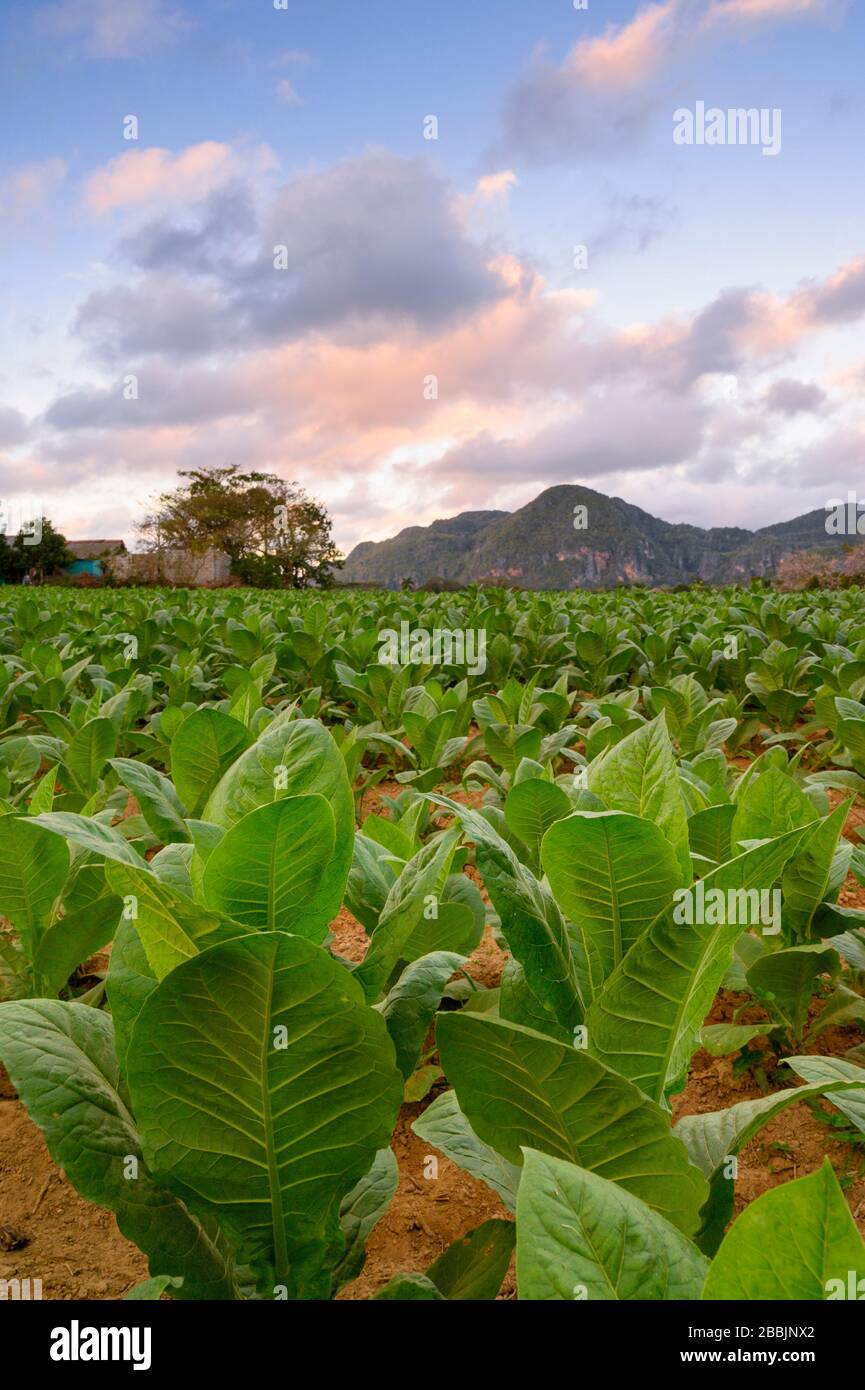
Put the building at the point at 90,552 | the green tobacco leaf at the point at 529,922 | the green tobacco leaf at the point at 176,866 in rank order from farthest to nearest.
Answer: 1. the building at the point at 90,552
2. the green tobacco leaf at the point at 176,866
3. the green tobacco leaf at the point at 529,922

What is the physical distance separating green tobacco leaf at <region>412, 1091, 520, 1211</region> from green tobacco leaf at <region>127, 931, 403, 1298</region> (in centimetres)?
18

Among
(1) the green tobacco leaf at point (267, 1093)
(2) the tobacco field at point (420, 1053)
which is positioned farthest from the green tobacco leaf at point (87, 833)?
(1) the green tobacco leaf at point (267, 1093)

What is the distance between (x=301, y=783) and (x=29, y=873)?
36.5 inches

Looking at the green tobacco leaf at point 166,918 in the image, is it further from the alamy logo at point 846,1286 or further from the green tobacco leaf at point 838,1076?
the green tobacco leaf at point 838,1076

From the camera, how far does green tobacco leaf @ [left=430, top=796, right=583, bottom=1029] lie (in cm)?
105

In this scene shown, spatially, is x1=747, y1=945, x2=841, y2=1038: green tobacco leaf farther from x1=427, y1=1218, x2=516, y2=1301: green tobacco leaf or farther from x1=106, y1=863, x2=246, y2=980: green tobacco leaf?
x1=106, y1=863, x2=246, y2=980: green tobacco leaf

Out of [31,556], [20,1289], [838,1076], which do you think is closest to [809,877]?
[838,1076]

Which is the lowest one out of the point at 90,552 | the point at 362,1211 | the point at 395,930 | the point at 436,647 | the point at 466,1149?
the point at 362,1211

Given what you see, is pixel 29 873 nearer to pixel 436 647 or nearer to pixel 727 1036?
pixel 727 1036

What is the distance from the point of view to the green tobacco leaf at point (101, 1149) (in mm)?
1060

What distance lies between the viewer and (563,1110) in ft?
3.04

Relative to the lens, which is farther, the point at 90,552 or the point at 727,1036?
the point at 90,552
